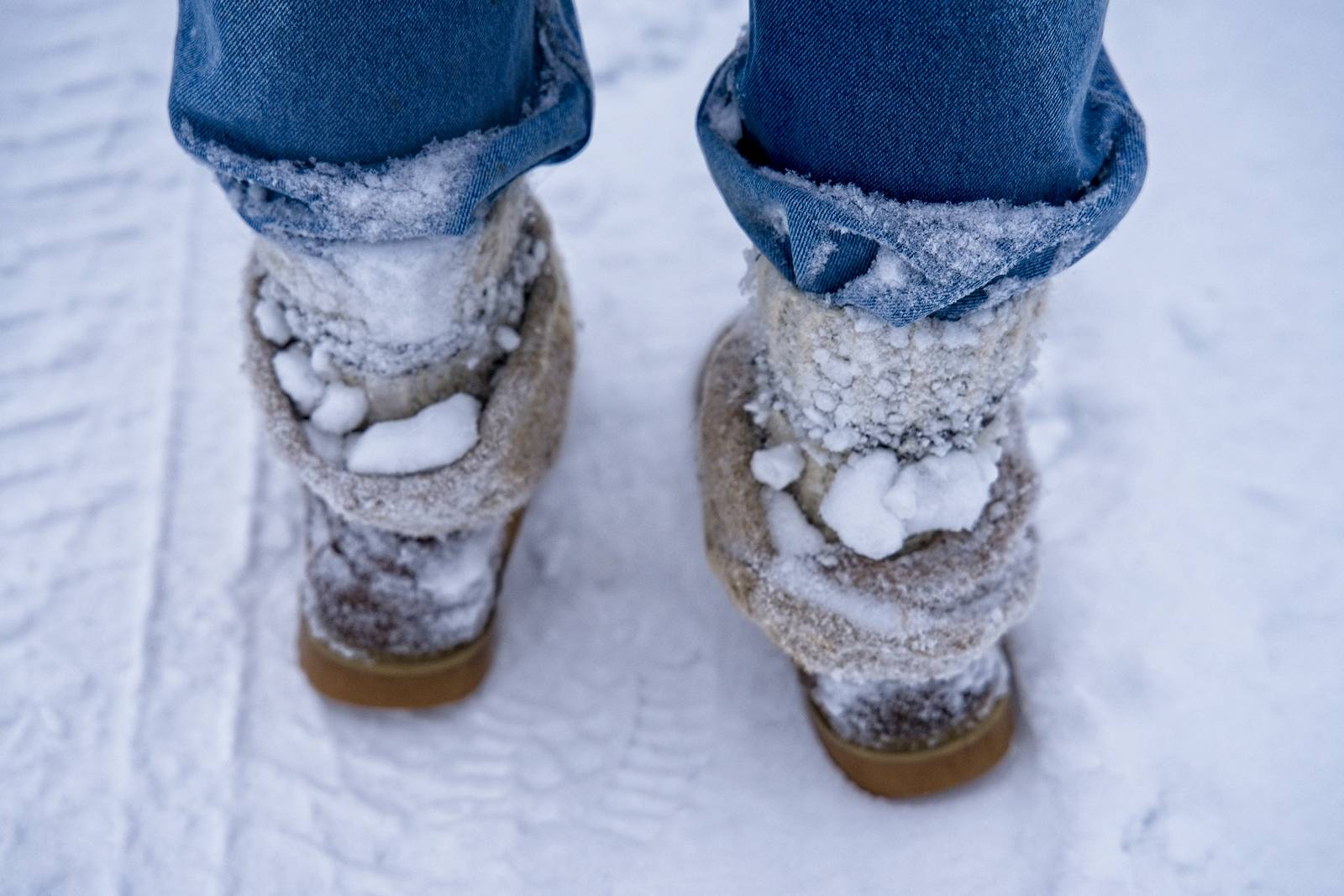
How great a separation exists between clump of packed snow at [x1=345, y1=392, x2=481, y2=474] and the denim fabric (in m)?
0.29

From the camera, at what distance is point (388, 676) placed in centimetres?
94

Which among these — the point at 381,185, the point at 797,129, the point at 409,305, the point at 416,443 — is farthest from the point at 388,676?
the point at 797,129

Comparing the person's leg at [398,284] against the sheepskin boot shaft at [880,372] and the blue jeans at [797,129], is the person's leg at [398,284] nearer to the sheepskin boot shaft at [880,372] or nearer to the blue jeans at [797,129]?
the blue jeans at [797,129]

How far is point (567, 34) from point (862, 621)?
461 mm

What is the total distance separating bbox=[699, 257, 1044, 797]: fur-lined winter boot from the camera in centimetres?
71

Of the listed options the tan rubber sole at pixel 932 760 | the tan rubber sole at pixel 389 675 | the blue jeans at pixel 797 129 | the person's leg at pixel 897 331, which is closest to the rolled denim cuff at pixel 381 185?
the blue jeans at pixel 797 129

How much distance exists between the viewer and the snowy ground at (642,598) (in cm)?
91

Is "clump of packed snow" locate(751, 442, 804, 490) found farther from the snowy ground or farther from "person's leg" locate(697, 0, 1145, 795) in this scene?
the snowy ground

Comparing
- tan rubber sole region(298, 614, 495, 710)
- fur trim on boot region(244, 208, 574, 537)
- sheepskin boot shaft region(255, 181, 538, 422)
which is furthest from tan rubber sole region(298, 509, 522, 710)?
sheepskin boot shaft region(255, 181, 538, 422)

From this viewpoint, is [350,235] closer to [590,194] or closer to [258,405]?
[258,405]

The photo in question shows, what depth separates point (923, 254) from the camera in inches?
24.0

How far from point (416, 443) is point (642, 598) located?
308 millimetres

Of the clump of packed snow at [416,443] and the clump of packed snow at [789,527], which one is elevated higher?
the clump of packed snow at [416,443]

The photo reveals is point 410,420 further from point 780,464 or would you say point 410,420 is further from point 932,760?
point 932,760
